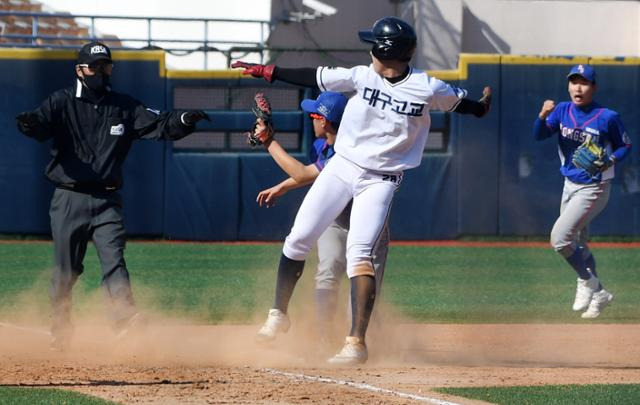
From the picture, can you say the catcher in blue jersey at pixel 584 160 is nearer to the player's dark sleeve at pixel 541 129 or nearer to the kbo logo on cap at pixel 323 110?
the player's dark sleeve at pixel 541 129

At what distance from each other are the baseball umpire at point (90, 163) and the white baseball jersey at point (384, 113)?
3.26 feet

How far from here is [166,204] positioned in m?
14.4

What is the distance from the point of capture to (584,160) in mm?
9109

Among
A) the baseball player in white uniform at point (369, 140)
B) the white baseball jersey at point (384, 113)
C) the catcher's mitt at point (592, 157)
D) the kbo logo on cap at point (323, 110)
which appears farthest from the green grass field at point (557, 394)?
the catcher's mitt at point (592, 157)

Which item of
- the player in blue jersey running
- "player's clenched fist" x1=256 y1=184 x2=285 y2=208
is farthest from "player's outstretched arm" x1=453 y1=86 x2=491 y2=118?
"player's clenched fist" x1=256 y1=184 x2=285 y2=208

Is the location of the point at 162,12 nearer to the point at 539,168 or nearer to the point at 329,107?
the point at 539,168

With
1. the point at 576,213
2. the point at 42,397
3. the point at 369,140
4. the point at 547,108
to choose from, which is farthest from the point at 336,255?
the point at 576,213

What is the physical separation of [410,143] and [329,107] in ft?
2.32

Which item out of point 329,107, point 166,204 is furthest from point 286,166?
point 166,204

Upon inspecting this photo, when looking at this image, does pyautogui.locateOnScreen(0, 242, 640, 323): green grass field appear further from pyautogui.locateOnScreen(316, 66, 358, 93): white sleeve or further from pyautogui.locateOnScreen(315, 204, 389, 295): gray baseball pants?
pyautogui.locateOnScreen(316, 66, 358, 93): white sleeve

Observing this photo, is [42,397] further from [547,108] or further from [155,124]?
[547,108]

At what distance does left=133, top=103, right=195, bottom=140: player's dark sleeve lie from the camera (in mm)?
6871

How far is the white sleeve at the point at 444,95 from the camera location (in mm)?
6211

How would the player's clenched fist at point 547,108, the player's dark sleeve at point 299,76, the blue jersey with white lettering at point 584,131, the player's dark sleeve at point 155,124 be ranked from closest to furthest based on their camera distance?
the player's dark sleeve at point 299,76
the player's dark sleeve at point 155,124
the player's clenched fist at point 547,108
the blue jersey with white lettering at point 584,131
